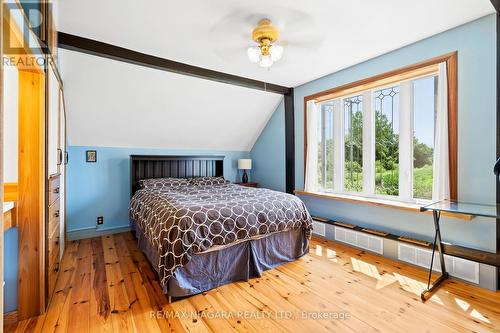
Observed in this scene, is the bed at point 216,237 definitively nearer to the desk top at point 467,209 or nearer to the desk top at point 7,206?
the desk top at point 7,206

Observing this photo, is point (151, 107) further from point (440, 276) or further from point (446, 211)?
point (440, 276)

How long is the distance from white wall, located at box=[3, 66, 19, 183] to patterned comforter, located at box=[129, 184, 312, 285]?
1.18 m

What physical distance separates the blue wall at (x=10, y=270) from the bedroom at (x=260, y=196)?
0.4 inches

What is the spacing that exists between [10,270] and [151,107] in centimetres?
256

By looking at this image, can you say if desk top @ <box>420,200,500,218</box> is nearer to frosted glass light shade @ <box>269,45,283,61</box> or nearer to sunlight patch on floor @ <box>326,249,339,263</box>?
sunlight patch on floor @ <box>326,249,339,263</box>

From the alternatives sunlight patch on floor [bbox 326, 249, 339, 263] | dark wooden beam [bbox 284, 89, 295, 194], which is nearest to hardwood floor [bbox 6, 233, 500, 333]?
sunlight patch on floor [bbox 326, 249, 339, 263]

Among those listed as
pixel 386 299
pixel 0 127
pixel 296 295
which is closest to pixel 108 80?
pixel 0 127

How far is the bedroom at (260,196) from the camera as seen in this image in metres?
1.80

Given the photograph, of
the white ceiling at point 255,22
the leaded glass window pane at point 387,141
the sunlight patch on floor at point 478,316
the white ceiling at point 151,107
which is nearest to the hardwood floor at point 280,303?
the sunlight patch on floor at point 478,316

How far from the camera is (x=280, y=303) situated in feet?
6.57

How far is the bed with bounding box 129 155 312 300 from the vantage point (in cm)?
201

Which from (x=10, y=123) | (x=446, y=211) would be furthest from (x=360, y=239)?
(x=10, y=123)

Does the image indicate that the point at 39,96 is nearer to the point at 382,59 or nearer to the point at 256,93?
the point at 256,93

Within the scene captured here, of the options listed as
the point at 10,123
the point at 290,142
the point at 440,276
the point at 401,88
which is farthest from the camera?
the point at 290,142
